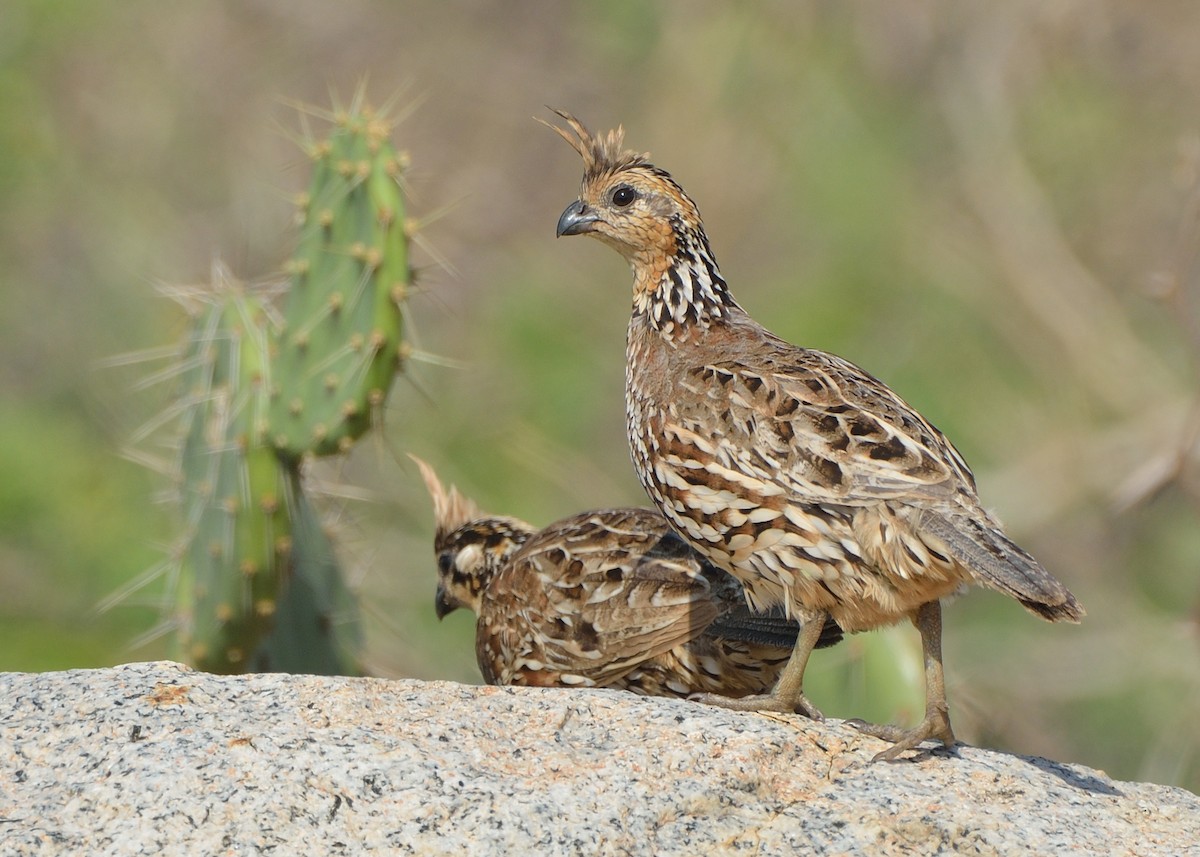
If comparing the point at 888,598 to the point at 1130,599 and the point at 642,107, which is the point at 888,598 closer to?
the point at 1130,599

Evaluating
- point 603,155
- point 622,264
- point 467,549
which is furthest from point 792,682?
point 622,264

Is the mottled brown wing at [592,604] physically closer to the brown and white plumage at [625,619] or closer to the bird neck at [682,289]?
the brown and white plumage at [625,619]

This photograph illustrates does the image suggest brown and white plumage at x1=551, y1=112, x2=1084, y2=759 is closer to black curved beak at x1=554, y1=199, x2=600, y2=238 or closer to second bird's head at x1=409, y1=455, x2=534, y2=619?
black curved beak at x1=554, y1=199, x2=600, y2=238

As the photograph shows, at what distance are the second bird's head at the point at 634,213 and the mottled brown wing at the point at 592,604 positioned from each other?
1024mm

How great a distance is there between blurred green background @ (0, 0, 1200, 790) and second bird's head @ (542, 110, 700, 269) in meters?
4.42

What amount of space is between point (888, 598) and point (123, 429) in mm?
8725

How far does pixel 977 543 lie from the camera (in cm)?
489

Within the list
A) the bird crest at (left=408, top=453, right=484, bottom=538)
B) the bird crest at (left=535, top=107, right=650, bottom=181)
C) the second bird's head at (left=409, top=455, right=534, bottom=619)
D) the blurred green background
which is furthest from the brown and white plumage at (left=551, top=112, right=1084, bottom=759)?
the blurred green background

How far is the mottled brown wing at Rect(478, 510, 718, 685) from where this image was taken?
6008 millimetres

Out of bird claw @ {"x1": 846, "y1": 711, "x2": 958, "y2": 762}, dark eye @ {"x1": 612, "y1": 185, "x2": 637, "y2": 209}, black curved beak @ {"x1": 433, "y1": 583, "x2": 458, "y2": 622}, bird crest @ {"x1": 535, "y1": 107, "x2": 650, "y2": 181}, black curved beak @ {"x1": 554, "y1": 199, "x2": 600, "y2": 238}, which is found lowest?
bird claw @ {"x1": 846, "y1": 711, "x2": 958, "y2": 762}

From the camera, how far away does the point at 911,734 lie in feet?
16.6

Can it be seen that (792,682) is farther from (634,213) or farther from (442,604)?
(442,604)

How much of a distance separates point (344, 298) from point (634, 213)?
154 centimetres

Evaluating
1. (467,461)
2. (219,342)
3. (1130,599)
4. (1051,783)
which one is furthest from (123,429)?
(1051,783)
